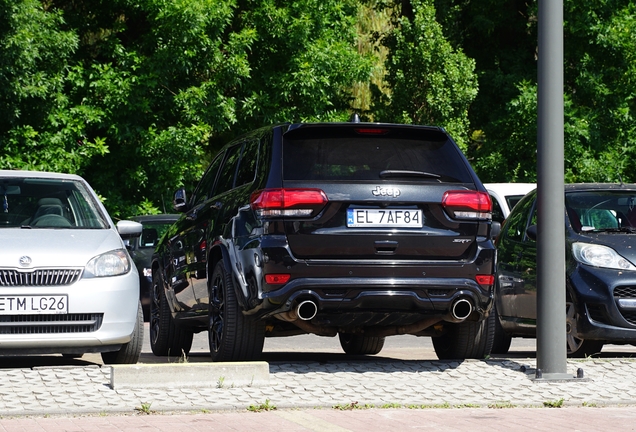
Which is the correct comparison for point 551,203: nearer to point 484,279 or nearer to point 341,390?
point 484,279

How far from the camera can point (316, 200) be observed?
870 centimetres

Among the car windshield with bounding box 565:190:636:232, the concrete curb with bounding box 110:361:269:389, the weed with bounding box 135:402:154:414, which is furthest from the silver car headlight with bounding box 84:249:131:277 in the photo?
the car windshield with bounding box 565:190:636:232

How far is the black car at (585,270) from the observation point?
409 inches

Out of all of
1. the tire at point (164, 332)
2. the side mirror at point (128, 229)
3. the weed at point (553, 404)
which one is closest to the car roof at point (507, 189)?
the tire at point (164, 332)

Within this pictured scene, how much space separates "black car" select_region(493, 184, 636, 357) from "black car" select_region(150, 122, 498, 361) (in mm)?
1218

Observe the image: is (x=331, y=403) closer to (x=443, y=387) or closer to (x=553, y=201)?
(x=443, y=387)

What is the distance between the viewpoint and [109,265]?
9.49 m

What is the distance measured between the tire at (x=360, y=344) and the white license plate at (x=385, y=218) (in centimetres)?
330

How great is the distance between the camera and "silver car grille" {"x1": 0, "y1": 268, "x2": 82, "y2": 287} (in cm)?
907

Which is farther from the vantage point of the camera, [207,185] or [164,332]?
[164,332]

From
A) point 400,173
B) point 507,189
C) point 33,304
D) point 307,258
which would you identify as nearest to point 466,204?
point 400,173

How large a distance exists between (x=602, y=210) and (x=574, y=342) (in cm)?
130

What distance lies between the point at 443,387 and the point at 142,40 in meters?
19.7

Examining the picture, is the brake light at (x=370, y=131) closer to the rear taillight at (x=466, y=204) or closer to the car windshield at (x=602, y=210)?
the rear taillight at (x=466, y=204)
